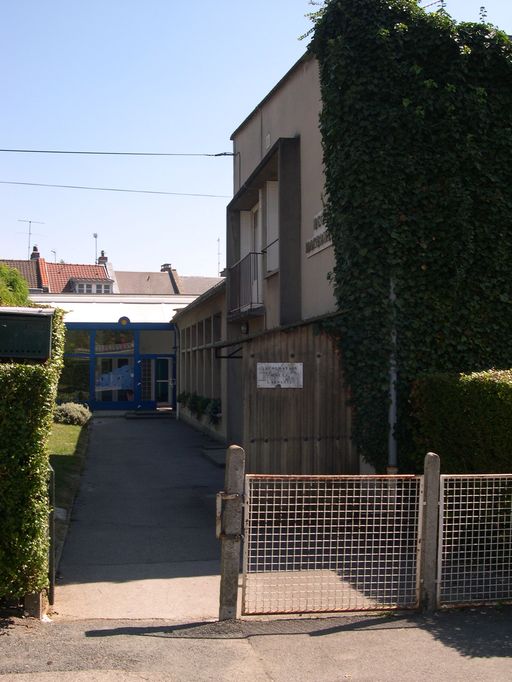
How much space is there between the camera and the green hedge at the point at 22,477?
6.34 m

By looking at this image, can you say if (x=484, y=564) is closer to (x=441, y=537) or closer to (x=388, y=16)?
(x=441, y=537)

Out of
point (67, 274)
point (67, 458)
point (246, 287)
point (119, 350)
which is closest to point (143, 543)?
point (67, 458)

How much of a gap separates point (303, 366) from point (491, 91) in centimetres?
433

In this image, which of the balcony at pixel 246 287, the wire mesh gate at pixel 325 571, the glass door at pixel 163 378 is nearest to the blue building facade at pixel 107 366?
the glass door at pixel 163 378

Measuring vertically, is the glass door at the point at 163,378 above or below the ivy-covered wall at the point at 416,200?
below

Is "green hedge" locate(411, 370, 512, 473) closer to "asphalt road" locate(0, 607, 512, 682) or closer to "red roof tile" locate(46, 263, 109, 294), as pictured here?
"asphalt road" locate(0, 607, 512, 682)

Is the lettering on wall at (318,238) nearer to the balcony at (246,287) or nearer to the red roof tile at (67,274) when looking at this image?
the balcony at (246,287)

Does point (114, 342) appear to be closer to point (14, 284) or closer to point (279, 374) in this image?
point (14, 284)

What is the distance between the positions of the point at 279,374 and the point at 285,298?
8.94 feet

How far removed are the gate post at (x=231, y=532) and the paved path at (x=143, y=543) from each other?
450 millimetres

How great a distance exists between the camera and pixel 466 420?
8.64 metres

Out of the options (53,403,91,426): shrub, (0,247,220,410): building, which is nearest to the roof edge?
(53,403,91,426): shrub

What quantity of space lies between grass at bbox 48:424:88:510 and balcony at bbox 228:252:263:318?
4.41m

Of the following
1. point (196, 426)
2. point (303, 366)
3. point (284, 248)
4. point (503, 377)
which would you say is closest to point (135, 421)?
point (196, 426)
